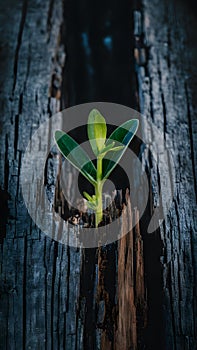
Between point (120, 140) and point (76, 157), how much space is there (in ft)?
0.46

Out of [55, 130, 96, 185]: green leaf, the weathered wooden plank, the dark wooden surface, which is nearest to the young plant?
[55, 130, 96, 185]: green leaf

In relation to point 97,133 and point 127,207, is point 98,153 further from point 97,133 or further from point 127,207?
point 127,207

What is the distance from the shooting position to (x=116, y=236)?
136cm

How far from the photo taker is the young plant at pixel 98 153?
4.61 ft

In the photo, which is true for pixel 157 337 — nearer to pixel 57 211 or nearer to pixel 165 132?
pixel 57 211

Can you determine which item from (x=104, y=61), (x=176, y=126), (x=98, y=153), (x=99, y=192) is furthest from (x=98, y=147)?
(x=104, y=61)

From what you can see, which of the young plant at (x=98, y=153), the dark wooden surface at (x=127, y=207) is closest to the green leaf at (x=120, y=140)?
the young plant at (x=98, y=153)

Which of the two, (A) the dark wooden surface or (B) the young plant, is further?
(B) the young plant

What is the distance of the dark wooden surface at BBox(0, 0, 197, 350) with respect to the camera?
130cm

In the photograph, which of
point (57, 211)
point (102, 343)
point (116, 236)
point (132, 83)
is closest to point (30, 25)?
point (132, 83)

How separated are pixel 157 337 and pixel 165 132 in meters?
0.66

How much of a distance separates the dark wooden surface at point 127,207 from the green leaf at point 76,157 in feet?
0.55

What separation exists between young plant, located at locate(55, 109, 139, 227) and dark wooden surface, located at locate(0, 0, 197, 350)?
120mm

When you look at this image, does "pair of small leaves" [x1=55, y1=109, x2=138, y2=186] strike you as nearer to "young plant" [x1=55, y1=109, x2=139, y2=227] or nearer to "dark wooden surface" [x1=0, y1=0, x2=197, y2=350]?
"young plant" [x1=55, y1=109, x2=139, y2=227]
